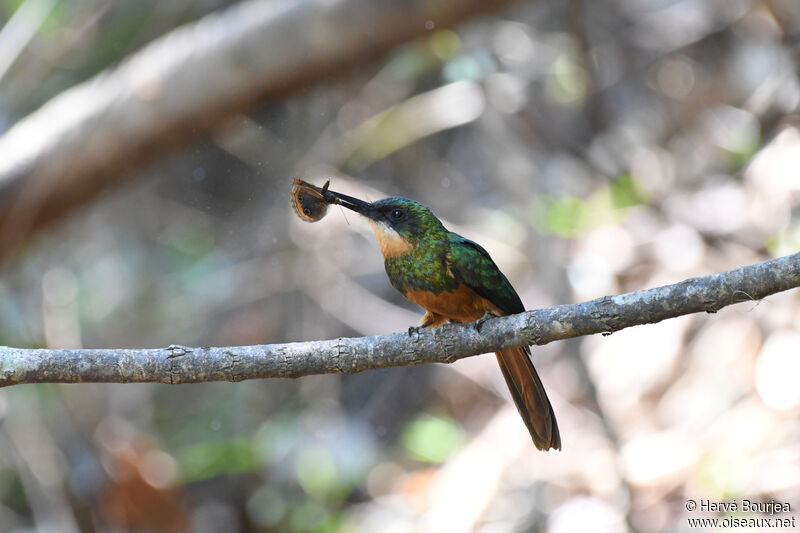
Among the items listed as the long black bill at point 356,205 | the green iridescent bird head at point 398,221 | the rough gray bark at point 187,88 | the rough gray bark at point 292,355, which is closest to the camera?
the rough gray bark at point 292,355

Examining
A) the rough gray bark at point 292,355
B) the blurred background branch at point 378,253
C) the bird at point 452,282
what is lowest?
the rough gray bark at point 292,355

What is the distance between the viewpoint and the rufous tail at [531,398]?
6.75 ft

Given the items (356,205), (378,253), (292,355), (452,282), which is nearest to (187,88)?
(378,253)

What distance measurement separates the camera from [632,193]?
14.9 ft

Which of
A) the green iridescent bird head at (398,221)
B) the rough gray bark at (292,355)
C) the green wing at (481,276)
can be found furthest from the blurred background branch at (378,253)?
the rough gray bark at (292,355)

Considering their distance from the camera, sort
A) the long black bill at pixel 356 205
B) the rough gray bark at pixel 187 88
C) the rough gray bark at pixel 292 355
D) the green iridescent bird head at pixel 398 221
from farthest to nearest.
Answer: the rough gray bark at pixel 187 88 → the green iridescent bird head at pixel 398 221 → the long black bill at pixel 356 205 → the rough gray bark at pixel 292 355

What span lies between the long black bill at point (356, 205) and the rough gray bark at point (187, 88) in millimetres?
1800

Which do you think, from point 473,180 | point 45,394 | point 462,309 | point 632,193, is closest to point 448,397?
point 473,180

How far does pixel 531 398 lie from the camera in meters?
2.08

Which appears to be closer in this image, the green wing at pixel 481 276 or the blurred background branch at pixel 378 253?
the green wing at pixel 481 276

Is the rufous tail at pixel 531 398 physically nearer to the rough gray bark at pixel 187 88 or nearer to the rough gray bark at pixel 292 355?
the rough gray bark at pixel 292 355

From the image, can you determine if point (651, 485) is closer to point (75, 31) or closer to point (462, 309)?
point (462, 309)

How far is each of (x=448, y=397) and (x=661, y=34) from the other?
10.5ft

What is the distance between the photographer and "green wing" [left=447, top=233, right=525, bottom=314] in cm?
208
